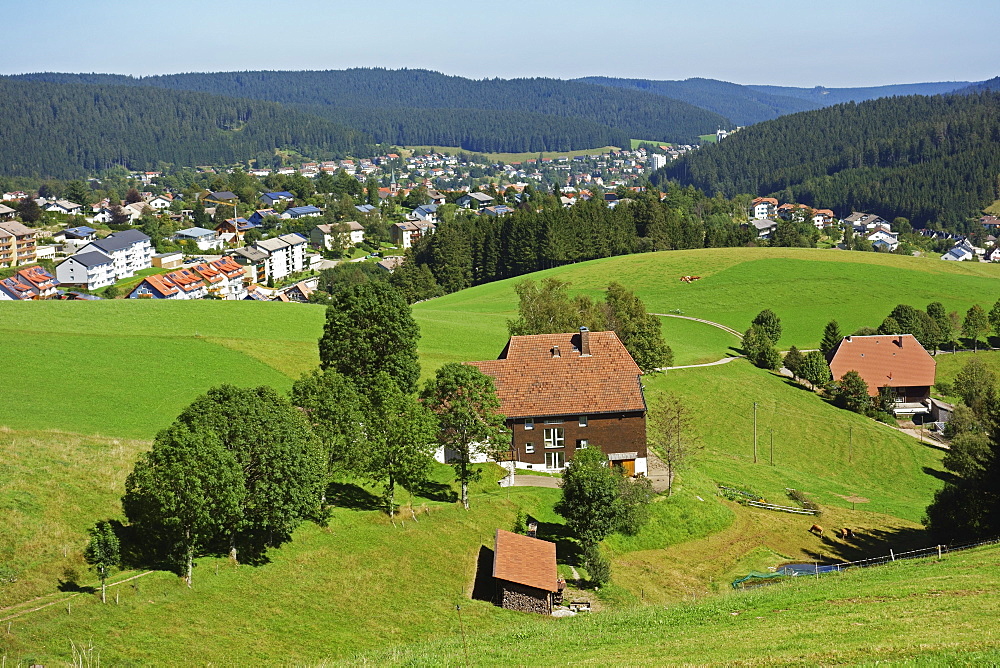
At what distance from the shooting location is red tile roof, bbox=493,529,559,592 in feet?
108

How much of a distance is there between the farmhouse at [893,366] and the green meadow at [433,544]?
307 inches

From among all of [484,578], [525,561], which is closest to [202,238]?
[484,578]

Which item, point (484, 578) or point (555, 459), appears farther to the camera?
point (555, 459)

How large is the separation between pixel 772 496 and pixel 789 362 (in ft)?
113

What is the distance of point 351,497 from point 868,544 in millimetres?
24584

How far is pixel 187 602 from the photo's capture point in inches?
1090

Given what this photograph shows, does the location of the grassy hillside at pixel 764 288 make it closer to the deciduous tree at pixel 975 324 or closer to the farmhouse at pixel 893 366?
the deciduous tree at pixel 975 324

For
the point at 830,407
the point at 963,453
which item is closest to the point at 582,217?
the point at 830,407

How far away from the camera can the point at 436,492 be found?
43125 mm

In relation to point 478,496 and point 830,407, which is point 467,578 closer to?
point 478,496

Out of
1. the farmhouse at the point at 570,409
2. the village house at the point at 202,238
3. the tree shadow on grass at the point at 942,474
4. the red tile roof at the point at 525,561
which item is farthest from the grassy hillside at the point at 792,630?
the village house at the point at 202,238

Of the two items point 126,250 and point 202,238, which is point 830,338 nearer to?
point 126,250

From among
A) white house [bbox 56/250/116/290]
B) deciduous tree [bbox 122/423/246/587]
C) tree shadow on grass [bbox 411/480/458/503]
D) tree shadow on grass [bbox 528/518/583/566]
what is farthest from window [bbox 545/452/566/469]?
white house [bbox 56/250/116/290]

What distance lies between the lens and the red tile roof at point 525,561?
108 feet
